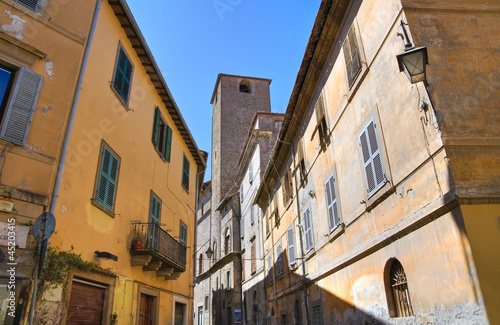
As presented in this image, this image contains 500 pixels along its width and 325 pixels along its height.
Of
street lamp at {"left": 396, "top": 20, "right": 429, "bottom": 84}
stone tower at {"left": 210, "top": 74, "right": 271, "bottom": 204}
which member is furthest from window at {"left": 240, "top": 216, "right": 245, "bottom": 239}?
street lamp at {"left": 396, "top": 20, "right": 429, "bottom": 84}

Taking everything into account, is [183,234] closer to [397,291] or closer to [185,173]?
[185,173]

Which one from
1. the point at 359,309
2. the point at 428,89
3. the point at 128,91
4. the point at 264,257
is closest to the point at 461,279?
the point at 428,89

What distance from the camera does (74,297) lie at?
7055mm

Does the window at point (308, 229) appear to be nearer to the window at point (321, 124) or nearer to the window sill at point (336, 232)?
the window sill at point (336, 232)

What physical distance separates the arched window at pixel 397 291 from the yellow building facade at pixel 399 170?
2 cm

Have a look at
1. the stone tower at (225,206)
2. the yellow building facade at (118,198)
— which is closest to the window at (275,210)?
the yellow building facade at (118,198)

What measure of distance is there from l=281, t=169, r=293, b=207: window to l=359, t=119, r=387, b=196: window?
23.2 feet

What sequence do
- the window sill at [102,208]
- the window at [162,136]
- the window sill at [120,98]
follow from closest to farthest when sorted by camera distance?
the window sill at [102,208]
the window sill at [120,98]
the window at [162,136]

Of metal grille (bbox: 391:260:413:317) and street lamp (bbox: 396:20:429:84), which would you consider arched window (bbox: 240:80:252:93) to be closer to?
metal grille (bbox: 391:260:413:317)

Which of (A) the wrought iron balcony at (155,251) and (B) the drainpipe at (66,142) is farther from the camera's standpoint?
(A) the wrought iron balcony at (155,251)

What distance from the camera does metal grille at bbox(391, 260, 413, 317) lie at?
252 inches

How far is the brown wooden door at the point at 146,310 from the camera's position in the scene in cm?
1006

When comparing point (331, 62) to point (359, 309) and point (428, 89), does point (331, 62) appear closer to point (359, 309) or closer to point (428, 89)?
point (428, 89)

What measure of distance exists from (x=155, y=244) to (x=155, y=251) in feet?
3.22
